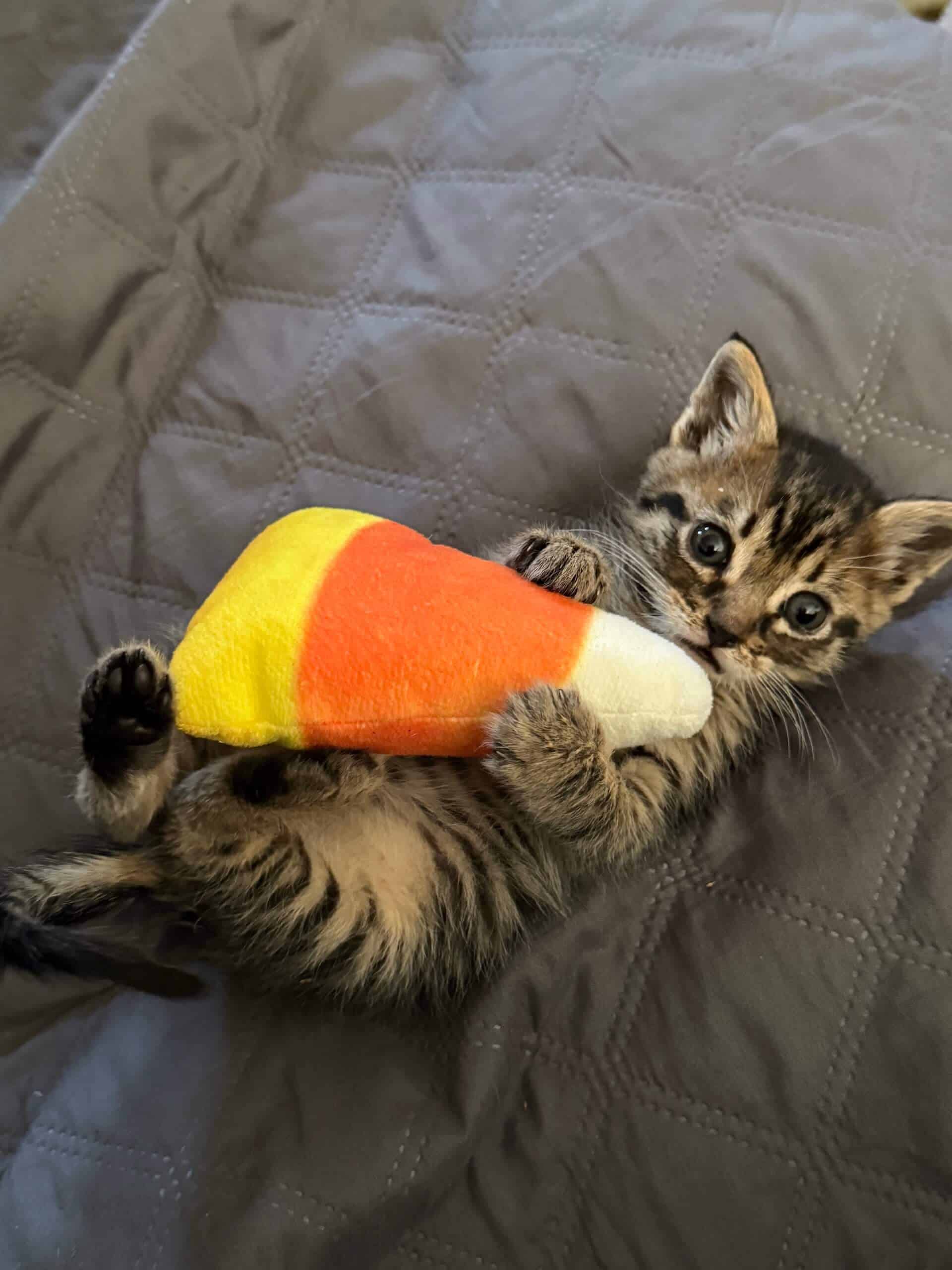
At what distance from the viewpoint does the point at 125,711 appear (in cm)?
83

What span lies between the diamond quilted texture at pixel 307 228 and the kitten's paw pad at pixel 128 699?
70cm

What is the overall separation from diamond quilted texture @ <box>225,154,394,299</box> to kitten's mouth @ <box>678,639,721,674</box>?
2.41 ft

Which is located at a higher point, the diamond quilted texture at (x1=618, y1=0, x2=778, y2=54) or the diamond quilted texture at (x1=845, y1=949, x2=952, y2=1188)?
the diamond quilted texture at (x1=618, y1=0, x2=778, y2=54)

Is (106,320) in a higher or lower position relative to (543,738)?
higher

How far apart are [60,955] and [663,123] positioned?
4.27ft

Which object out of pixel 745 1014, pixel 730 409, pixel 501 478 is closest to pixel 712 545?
pixel 730 409

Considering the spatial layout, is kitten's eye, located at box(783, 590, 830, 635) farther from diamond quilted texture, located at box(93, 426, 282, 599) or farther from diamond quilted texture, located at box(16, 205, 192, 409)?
diamond quilted texture, located at box(16, 205, 192, 409)

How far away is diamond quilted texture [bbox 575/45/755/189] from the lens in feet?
3.94

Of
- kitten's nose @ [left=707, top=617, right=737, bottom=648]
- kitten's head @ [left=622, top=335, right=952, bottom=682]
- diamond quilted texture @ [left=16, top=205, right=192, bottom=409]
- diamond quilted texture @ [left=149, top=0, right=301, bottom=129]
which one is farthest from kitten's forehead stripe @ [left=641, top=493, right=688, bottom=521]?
diamond quilted texture @ [left=149, top=0, right=301, bottom=129]

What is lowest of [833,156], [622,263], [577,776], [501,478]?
[577,776]

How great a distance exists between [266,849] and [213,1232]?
1.23ft

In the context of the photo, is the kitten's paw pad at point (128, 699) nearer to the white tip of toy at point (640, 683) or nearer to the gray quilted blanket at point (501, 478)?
the gray quilted blanket at point (501, 478)

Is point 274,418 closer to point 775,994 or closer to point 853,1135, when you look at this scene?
point 775,994

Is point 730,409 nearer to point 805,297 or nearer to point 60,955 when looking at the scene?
point 805,297
